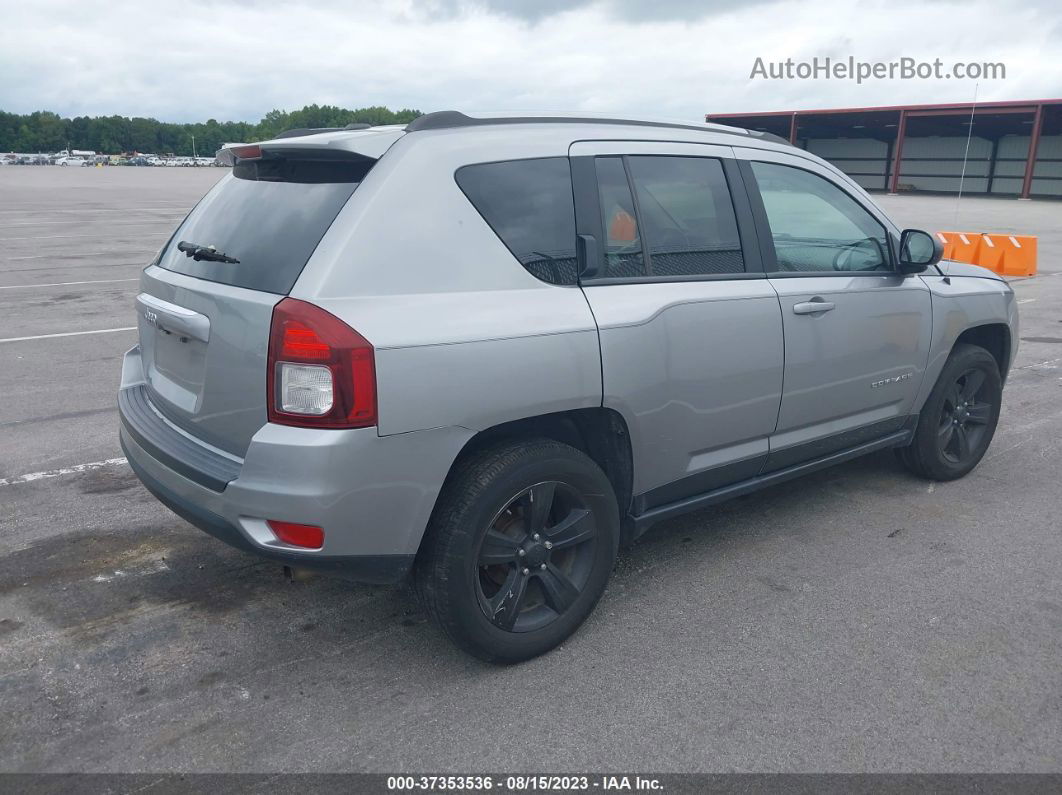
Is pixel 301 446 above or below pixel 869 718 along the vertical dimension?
above

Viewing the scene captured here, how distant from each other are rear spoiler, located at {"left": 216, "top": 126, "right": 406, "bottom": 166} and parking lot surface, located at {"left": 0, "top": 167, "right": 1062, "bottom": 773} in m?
1.49

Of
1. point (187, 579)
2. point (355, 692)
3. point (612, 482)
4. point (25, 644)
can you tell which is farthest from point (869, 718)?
point (25, 644)

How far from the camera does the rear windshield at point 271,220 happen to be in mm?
2881

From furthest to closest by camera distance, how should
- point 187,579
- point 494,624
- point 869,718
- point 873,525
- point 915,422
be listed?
1. point 915,422
2. point 873,525
3. point 187,579
4. point 494,624
5. point 869,718

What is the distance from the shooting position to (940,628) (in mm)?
3453

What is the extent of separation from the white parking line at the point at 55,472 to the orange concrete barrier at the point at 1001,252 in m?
14.4

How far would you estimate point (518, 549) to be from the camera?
312 centimetres

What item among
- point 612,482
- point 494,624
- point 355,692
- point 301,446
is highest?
point 301,446

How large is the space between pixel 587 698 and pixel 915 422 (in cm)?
274

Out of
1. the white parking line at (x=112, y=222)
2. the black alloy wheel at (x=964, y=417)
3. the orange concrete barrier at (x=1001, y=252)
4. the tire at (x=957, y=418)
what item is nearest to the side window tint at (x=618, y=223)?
the tire at (x=957, y=418)

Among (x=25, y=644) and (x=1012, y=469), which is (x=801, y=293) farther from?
(x=25, y=644)

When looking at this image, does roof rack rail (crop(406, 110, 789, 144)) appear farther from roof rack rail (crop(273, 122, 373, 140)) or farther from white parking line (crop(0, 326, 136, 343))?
white parking line (crop(0, 326, 136, 343))

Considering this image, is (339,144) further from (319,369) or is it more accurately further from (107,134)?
(107,134)

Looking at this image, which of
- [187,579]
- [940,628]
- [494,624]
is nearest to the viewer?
[494,624]
